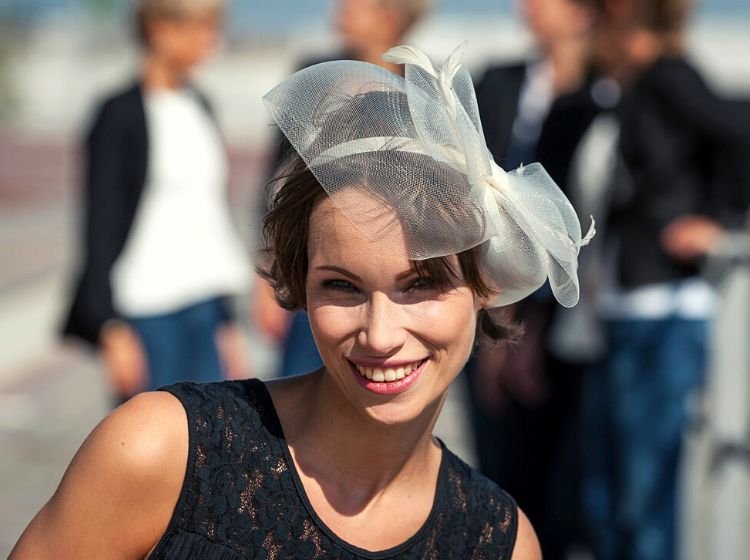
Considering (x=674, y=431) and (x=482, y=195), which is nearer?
(x=482, y=195)

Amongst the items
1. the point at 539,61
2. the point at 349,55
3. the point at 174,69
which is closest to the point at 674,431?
the point at 539,61

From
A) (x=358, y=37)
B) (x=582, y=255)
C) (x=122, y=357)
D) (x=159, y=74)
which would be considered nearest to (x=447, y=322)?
(x=582, y=255)

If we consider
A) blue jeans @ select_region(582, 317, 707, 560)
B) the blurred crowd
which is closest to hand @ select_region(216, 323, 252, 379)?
the blurred crowd

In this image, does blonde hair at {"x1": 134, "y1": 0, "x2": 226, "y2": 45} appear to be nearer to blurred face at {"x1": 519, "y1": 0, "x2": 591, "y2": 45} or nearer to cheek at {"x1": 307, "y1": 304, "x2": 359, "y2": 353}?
blurred face at {"x1": 519, "y1": 0, "x2": 591, "y2": 45}

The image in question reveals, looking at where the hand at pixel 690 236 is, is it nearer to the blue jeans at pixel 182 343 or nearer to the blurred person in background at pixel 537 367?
the blurred person in background at pixel 537 367

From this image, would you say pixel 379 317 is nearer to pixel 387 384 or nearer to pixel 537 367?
pixel 387 384

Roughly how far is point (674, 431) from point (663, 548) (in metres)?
0.39

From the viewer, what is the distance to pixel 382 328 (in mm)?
1909

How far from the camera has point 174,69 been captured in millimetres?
4969

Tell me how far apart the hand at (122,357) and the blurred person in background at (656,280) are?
5.23 ft

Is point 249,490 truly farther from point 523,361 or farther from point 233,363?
point 233,363

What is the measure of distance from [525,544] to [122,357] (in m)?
2.68

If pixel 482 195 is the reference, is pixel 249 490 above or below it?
below

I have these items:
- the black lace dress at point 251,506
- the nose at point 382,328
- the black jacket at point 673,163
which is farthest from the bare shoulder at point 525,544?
the black jacket at point 673,163
